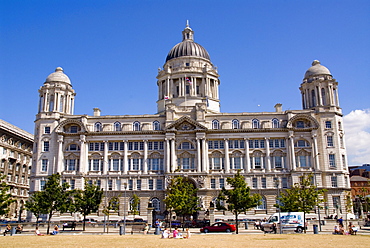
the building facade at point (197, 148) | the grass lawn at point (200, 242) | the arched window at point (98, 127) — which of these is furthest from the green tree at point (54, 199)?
the arched window at point (98, 127)

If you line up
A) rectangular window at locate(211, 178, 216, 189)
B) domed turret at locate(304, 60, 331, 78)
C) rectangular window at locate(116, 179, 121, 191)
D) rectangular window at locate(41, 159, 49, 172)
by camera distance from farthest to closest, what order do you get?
domed turret at locate(304, 60, 331, 78) < rectangular window at locate(41, 159, 49, 172) < rectangular window at locate(116, 179, 121, 191) < rectangular window at locate(211, 178, 216, 189)

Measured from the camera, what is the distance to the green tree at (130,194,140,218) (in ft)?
242

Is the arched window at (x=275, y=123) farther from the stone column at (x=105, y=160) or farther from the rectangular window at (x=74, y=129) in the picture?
the rectangular window at (x=74, y=129)

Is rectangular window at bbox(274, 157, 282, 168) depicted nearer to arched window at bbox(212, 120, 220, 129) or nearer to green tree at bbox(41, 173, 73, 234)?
arched window at bbox(212, 120, 220, 129)

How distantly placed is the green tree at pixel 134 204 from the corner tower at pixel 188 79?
25.0 meters

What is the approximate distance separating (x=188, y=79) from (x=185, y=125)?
13278 mm

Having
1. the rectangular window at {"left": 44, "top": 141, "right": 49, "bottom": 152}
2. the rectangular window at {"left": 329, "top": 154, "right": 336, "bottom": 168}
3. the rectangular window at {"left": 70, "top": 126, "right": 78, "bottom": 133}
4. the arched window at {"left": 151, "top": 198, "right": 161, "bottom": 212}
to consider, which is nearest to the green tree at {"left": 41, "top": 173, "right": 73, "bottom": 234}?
the arched window at {"left": 151, "top": 198, "right": 161, "bottom": 212}

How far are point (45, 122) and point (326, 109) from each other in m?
58.9

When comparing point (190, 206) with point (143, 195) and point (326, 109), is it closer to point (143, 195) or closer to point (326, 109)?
point (143, 195)

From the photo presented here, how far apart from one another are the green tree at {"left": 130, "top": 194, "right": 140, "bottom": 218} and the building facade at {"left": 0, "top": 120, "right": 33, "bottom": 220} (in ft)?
101

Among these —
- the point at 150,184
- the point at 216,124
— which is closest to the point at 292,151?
the point at 216,124

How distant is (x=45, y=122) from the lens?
8288 centimetres

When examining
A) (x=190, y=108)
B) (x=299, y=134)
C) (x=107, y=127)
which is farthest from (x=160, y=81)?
(x=299, y=134)

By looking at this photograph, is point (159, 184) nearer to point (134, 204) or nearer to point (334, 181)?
point (134, 204)
